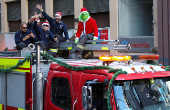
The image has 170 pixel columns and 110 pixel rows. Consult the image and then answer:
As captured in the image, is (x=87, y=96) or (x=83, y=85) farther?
(x=83, y=85)

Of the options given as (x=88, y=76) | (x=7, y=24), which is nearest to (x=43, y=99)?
(x=88, y=76)

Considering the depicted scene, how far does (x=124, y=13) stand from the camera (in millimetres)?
13906

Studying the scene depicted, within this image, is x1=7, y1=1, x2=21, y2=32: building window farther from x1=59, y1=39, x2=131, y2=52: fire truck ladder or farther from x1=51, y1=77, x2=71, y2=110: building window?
x1=51, y1=77, x2=71, y2=110: building window

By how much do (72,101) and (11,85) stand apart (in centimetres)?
155

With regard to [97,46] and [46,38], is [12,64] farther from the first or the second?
[46,38]

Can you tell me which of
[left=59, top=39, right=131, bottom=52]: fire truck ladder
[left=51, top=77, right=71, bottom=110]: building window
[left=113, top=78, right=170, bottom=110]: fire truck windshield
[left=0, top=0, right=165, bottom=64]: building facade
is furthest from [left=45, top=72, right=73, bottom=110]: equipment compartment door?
[left=0, top=0, right=165, bottom=64]: building facade

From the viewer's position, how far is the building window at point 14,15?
18.5 m

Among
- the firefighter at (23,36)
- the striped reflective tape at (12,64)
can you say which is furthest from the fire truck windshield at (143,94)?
the firefighter at (23,36)

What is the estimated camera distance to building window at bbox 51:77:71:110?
12.0 ft

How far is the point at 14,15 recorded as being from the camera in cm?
1873

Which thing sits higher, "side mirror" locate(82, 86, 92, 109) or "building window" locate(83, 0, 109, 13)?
"building window" locate(83, 0, 109, 13)

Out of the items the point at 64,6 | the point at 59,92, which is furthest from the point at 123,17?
the point at 59,92

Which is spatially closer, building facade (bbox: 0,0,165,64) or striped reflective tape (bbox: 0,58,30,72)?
striped reflective tape (bbox: 0,58,30,72)

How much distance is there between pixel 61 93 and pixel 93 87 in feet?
2.66
